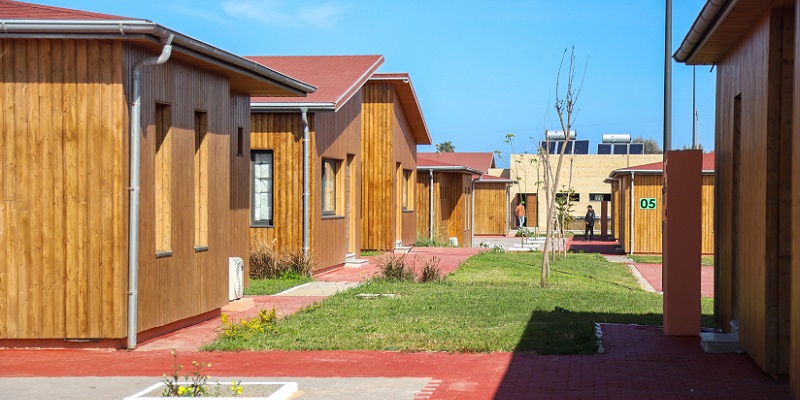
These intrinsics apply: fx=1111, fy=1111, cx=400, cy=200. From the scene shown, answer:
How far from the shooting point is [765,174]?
33.2ft

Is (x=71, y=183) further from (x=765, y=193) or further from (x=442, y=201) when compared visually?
(x=442, y=201)

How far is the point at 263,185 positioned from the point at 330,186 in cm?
227

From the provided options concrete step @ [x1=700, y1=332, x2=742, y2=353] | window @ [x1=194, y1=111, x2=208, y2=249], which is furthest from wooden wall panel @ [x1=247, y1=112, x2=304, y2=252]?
concrete step @ [x1=700, y1=332, x2=742, y2=353]

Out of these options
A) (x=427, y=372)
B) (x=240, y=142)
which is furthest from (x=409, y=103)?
(x=427, y=372)

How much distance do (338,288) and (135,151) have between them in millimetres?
7690

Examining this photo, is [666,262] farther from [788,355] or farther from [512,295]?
[512,295]

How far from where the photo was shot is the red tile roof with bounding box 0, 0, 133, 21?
435 inches

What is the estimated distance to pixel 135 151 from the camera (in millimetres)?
11539

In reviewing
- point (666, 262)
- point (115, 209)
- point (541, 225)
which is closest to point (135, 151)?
point (115, 209)

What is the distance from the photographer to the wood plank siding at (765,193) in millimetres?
9914

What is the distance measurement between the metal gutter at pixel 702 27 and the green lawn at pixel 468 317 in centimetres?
346

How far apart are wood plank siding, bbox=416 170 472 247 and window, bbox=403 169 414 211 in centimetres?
217

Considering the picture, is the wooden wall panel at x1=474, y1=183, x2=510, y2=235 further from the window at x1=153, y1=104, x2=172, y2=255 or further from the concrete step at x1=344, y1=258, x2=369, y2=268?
the window at x1=153, y1=104, x2=172, y2=255

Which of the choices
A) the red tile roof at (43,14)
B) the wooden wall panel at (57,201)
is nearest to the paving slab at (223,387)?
the wooden wall panel at (57,201)
